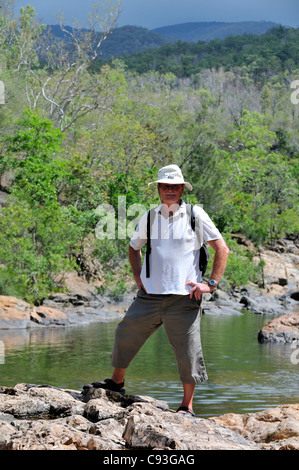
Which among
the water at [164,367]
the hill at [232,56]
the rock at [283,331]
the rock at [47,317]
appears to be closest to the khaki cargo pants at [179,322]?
the water at [164,367]

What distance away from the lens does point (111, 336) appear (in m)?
15.7

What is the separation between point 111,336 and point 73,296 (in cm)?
678

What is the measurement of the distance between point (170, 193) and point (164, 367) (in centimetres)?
635

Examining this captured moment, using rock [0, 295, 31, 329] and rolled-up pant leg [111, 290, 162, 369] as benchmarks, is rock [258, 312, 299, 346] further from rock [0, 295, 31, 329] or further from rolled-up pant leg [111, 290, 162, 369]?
rolled-up pant leg [111, 290, 162, 369]

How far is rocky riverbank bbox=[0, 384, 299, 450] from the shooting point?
13.8 ft

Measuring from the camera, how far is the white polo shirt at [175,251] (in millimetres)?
5137

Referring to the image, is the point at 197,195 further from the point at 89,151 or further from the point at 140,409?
the point at 140,409

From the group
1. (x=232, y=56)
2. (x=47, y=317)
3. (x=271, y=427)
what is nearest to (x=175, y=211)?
(x=271, y=427)

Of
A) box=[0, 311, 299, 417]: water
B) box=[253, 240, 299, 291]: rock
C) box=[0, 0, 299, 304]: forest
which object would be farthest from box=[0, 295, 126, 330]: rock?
box=[253, 240, 299, 291]: rock

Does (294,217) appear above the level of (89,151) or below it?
below

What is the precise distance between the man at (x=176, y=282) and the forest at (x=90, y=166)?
607 inches

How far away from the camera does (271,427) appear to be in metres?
5.39

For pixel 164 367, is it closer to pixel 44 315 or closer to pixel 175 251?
pixel 175 251
